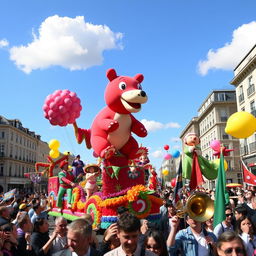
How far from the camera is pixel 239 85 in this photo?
31.6m

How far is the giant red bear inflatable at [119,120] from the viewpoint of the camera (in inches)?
279

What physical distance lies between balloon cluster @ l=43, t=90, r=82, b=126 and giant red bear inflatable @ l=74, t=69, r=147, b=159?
2.27 ft

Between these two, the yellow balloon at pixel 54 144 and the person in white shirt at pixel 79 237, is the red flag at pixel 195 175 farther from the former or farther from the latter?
the yellow balloon at pixel 54 144

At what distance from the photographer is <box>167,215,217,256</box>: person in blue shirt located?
3.20m

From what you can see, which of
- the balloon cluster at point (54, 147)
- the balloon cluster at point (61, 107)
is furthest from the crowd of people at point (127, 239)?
the balloon cluster at point (54, 147)

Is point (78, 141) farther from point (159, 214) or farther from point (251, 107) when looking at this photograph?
point (251, 107)

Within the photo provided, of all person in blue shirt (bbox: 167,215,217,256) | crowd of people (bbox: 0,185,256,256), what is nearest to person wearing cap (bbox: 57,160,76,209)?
crowd of people (bbox: 0,185,256,256)

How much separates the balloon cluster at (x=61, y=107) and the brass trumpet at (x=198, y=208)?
14.9 feet

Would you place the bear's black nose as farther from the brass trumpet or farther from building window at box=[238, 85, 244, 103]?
building window at box=[238, 85, 244, 103]

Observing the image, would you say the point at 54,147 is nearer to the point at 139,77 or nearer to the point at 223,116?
the point at 139,77

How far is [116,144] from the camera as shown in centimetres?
745

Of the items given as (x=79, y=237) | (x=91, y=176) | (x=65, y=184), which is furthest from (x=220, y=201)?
(x=65, y=184)

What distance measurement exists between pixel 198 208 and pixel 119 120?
4221mm

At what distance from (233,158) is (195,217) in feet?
139
